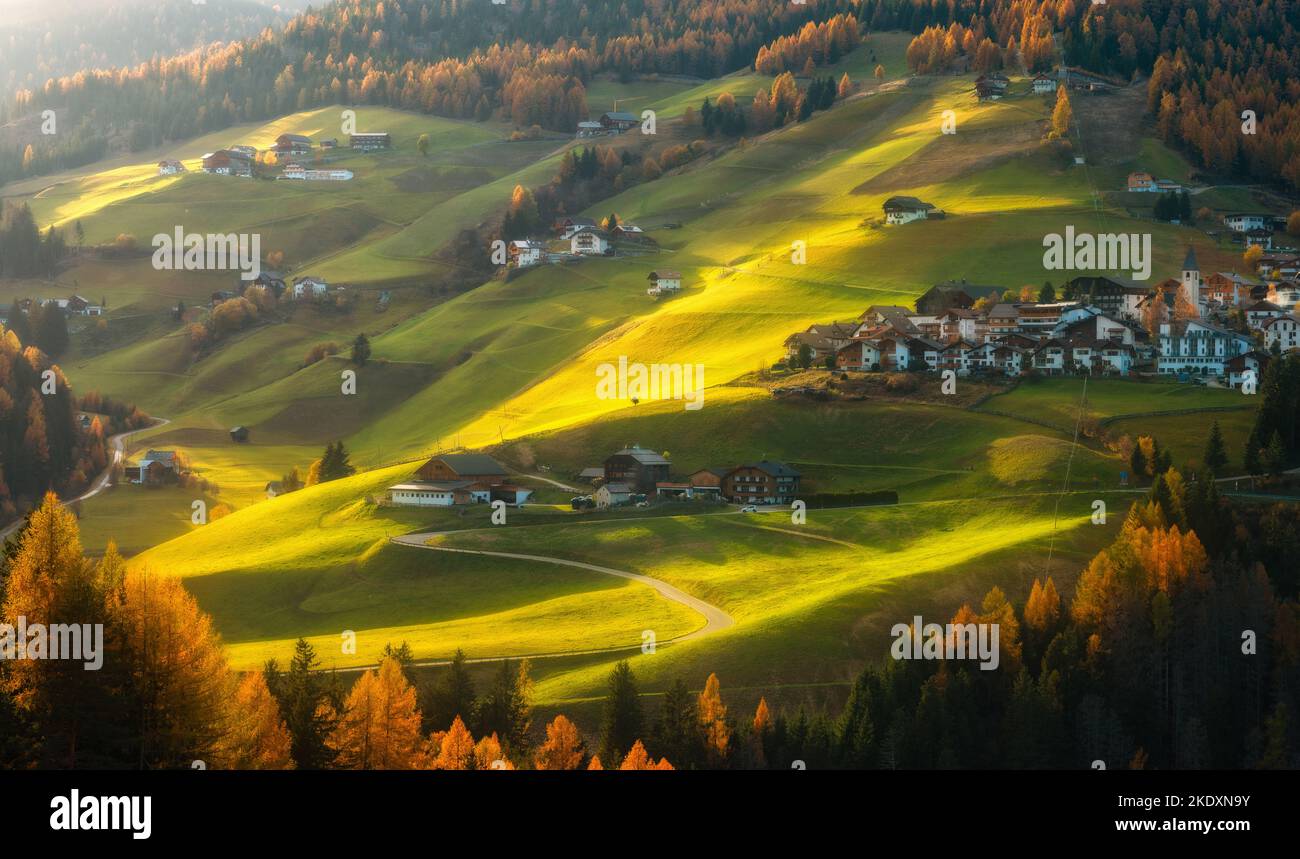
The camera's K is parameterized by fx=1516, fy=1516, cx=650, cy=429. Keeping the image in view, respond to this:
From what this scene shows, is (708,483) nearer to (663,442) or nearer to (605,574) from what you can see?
(663,442)

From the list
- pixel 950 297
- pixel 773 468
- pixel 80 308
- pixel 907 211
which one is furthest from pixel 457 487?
pixel 80 308

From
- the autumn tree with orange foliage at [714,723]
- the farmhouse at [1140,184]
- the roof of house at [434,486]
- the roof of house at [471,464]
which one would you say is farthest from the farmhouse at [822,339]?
the farmhouse at [1140,184]

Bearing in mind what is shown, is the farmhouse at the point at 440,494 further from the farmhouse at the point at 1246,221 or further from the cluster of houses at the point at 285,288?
the farmhouse at the point at 1246,221

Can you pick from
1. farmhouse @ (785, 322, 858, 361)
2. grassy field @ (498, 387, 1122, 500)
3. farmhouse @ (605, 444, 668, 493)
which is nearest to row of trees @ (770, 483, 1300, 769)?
grassy field @ (498, 387, 1122, 500)

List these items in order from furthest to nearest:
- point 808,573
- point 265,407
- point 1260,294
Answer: point 265,407, point 1260,294, point 808,573
